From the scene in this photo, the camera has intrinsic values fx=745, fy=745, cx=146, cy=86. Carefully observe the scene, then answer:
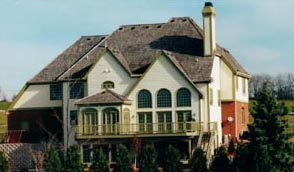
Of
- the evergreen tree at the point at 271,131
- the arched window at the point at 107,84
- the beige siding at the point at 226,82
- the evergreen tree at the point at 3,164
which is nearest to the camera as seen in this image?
the evergreen tree at the point at 271,131

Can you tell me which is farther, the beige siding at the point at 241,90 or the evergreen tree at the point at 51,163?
the beige siding at the point at 241,90

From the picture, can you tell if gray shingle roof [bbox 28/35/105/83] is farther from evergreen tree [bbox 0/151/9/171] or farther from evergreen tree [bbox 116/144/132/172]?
evergreen tree [bbox 116/144/132/172]

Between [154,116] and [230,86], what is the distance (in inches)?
303

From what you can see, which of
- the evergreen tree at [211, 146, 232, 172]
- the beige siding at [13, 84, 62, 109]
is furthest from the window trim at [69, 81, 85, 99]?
the evergreen tree at [211, 146, 232, 172]

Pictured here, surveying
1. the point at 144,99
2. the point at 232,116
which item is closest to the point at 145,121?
the point at 144,99

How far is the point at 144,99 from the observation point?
172ft

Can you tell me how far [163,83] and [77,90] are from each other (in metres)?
6.97

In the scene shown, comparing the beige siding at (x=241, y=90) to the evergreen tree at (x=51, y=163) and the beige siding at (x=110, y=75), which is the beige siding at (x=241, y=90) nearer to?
the beige siding at (x=110, y=75)

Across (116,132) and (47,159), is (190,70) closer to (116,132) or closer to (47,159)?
(116,132)

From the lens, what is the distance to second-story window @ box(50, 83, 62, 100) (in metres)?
56.8

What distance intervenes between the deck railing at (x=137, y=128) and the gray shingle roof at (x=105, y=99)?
62.8 inches

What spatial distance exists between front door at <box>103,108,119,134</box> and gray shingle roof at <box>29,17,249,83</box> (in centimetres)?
386

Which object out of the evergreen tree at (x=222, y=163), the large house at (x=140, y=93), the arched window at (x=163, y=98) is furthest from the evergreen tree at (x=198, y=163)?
the arched window at (x=163, y=98)

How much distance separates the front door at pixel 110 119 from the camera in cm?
5100
